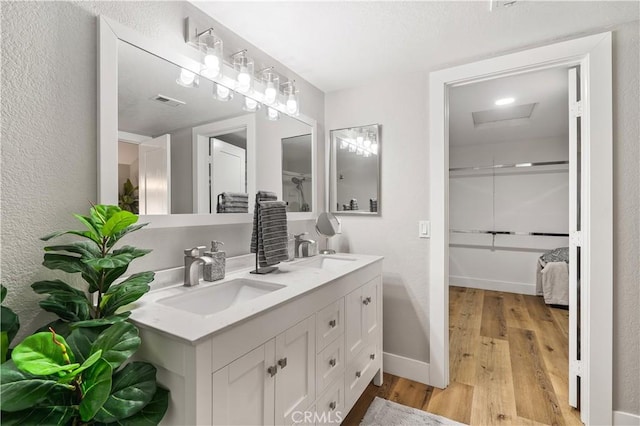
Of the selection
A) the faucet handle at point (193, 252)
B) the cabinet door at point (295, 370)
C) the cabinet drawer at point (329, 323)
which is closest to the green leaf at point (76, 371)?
the cabinet door at point (295, 370)

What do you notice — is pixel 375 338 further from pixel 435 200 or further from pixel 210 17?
pixel 210 17

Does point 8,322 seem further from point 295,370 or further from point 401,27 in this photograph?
point 401,27

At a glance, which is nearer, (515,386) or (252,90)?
(252,90)

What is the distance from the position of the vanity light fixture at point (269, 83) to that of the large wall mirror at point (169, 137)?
0.09 metres

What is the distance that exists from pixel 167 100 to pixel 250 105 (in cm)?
51

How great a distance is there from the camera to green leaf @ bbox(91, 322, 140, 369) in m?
0.74

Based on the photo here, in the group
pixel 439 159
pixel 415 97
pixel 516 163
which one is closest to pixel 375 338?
pixel 439 159

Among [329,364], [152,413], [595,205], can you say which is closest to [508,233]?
[595,205]

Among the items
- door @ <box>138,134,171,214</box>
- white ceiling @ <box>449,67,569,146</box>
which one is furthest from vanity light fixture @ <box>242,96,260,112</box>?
white ceiling @ <box>449,67,569,146</box>

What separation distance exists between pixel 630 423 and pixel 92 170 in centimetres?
285

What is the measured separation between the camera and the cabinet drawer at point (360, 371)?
5.31ft

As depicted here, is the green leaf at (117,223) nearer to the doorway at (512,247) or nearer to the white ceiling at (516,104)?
the doorway at (512,247)

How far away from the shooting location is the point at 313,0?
1.42 metres

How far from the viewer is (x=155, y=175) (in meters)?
1.29
